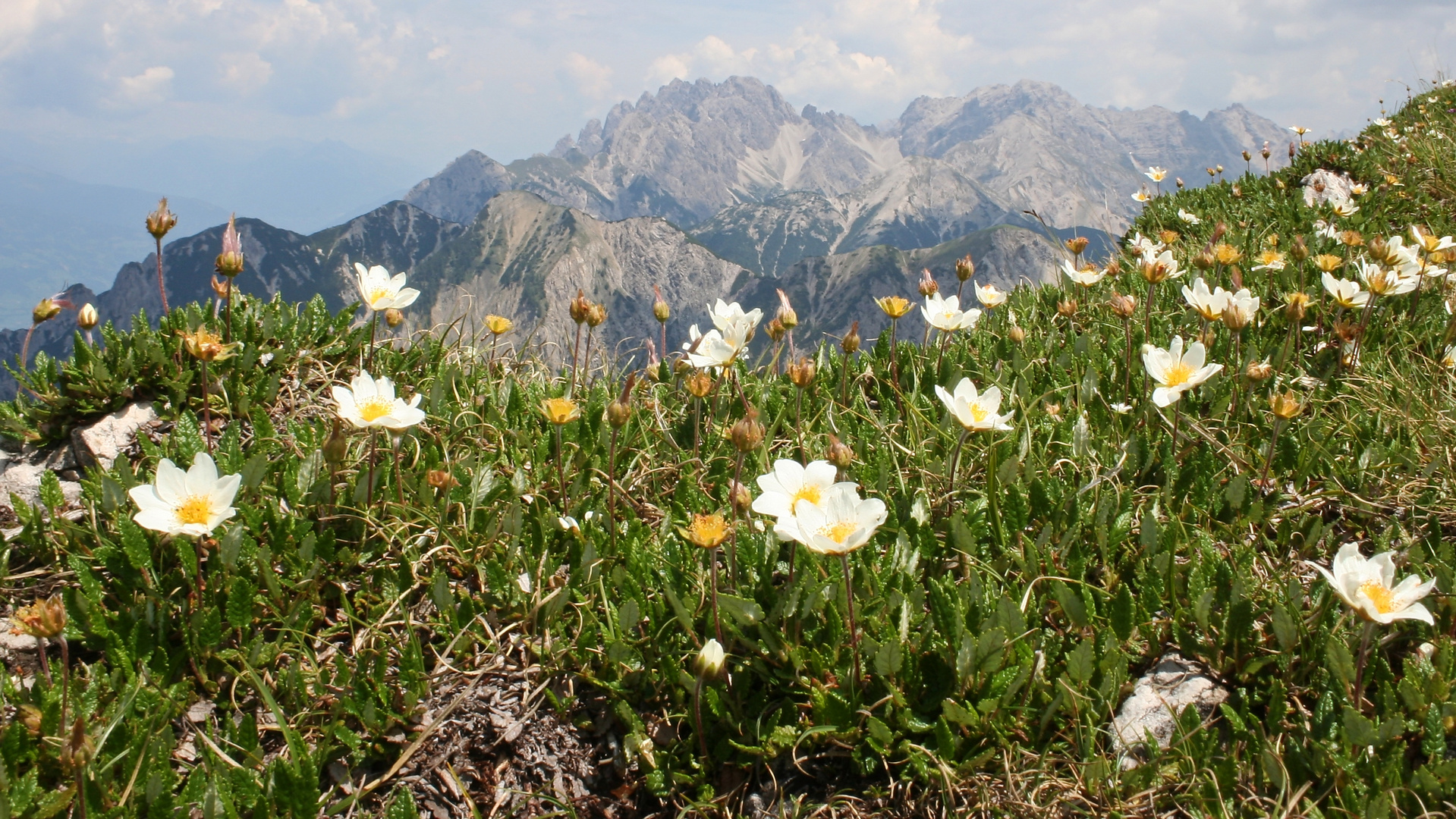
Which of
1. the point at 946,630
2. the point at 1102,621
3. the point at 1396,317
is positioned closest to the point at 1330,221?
the point at 1396,317

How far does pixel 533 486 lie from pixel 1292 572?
2.25 m

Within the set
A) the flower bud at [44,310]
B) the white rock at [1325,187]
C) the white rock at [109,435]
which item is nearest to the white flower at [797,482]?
the white rock at [109,435]

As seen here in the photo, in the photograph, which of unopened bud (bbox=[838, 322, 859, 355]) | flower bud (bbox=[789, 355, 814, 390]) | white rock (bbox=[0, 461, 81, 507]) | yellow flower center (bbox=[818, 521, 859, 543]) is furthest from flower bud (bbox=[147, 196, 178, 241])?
yellow flower center (bbox=[818, 521, 859, 543])

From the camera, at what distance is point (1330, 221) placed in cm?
528

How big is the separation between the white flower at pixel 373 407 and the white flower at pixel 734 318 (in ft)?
3.55

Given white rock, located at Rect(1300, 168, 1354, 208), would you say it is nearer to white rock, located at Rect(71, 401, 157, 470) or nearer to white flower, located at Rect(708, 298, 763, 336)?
white flower, located at Rect(708, 298, 763, 336)

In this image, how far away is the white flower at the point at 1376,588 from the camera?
158cm

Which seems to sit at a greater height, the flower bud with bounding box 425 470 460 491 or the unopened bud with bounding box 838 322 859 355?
the flower bud with bounding box 425 470 460 491

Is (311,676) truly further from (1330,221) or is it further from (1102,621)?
(1330,221)

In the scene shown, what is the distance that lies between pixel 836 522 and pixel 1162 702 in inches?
34.1

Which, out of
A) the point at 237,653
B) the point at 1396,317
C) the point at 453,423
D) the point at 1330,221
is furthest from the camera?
the point at 1330,221

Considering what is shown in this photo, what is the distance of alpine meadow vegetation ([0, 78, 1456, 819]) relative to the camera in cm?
173

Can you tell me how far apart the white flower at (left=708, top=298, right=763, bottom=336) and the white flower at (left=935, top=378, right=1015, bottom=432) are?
0.67 m

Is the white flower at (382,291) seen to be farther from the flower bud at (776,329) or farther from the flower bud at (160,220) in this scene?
the flower bud at (776,329)
